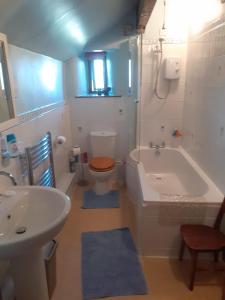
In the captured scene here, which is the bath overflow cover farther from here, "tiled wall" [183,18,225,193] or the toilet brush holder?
the toilet brush holder

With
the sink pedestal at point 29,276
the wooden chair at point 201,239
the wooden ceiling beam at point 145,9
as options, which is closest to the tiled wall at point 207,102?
the wooden chair at point 201,239

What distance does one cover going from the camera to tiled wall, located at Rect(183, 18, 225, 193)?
2.07 meters

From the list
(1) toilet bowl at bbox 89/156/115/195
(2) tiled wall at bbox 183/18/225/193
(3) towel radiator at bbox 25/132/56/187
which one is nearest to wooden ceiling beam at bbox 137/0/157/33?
Result: (2) tiled wall at bbox 183/18/225/193

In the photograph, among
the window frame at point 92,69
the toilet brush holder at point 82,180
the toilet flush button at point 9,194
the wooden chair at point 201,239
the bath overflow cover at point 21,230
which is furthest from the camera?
the toilet brush holder at point 82,180

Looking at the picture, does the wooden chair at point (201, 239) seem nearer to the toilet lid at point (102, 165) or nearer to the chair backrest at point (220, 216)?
the chair backrest at point (220, 216)

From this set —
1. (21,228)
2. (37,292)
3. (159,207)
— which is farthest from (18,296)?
(159,207)

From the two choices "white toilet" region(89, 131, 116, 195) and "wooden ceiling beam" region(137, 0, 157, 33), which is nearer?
"wooden ceiling beam" region(137, 0, 157, 33)

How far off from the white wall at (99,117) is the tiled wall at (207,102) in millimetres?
947

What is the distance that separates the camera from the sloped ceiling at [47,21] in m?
1.33

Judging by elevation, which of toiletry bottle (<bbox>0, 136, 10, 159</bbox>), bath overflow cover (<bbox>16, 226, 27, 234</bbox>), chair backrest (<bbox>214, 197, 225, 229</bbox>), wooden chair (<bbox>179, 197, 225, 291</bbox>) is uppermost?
toiletry bottle (<bbox>0, 136, 10, 159</bbox>)

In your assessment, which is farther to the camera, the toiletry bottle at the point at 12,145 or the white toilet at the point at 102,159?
the white toilet at the point at 102,159

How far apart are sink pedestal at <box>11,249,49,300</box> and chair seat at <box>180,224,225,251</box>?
104 centimetres

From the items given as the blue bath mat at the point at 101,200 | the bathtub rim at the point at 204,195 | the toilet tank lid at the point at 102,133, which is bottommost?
the blue bath mat at the point at 101,200

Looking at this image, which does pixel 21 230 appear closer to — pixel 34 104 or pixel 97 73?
pixel 34 104
